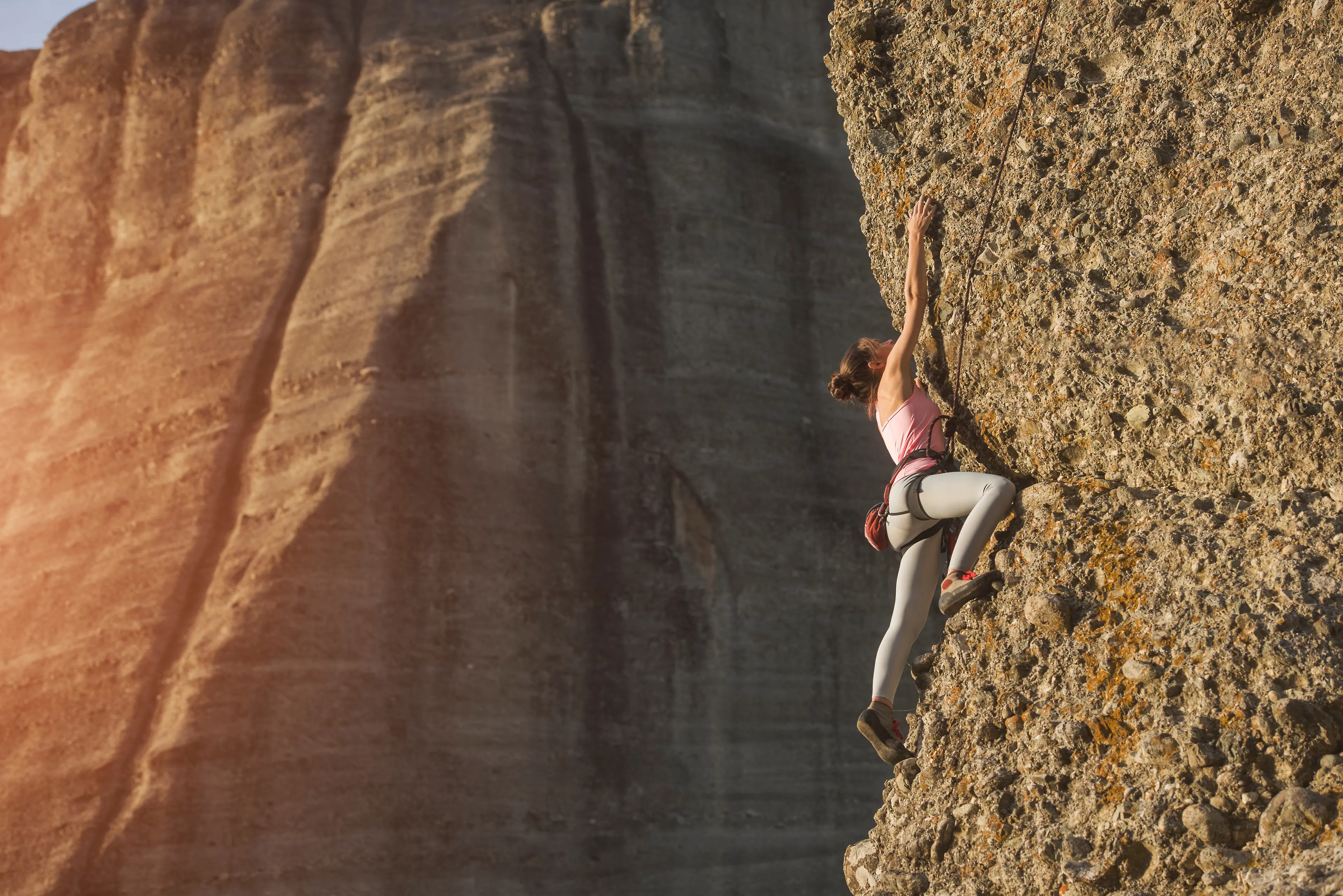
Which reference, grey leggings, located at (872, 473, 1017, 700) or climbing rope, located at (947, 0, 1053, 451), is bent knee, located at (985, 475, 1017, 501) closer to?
grey leggings, located at (872, 473, 1017, 700)

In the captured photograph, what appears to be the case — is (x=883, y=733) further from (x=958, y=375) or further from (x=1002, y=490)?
(x=958, y=375)

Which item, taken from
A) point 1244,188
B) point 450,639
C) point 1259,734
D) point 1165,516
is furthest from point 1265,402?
point 450,639

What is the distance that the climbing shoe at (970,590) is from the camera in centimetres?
339

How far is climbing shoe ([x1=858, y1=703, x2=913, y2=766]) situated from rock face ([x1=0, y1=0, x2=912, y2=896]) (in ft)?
29.0

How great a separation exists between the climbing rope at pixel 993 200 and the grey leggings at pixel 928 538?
33cm

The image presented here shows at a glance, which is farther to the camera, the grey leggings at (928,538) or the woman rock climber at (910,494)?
the woman rock climber at (910,494)

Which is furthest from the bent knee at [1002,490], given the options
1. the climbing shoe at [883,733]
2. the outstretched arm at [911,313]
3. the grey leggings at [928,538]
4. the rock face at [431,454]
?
the rock face at [431,454]

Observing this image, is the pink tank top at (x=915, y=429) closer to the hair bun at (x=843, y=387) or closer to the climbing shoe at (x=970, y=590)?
the hair bun at (x=843, y=387)

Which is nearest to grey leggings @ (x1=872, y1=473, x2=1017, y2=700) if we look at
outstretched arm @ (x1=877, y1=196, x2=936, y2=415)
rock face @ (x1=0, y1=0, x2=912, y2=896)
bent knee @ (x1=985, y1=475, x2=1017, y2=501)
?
bent knee @ (x1=985, y1=475, x2=1017, y2=501)

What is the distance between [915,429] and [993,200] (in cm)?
71

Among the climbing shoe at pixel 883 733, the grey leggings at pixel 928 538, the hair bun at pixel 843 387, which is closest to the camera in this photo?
the grey leggings at pixel 928 538

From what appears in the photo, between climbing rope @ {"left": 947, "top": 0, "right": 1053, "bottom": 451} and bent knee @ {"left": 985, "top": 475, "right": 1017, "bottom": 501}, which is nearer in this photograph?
bent knee @ {"left": 985, "top": 475, "right": 1017, "bottom": 501}

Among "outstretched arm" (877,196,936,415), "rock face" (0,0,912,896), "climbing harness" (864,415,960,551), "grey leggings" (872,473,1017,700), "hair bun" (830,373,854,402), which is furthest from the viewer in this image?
"rock face" (0,0,912,896)

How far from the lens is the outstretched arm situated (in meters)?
3.89
